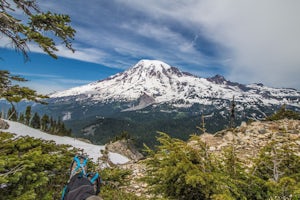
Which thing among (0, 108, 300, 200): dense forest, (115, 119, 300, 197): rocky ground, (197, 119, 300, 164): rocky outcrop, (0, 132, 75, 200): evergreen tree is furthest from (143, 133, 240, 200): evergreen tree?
(197, 119, 300, 164): rocky outcrop

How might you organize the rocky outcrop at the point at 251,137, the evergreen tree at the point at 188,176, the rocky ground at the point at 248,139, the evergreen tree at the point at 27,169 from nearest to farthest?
the evergreen tree at the point at 27,169, the evergreen tree at the point at 188,176, the rocky ground at the point at 248,139, the rocky outcrop at the point at 251,137

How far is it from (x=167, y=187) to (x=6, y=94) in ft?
12.2

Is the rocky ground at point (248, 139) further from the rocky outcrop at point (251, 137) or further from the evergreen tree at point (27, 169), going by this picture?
the evergreen tree at point (27, 169)

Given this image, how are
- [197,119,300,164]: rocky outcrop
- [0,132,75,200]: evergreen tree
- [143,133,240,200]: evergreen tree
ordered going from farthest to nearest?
[197,119,300,164]: rocky outcrop
[143,133,240,200]: evergreen tree
[0,132,75,200]: evergreen tree

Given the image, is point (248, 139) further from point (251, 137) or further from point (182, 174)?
point (182, 174)

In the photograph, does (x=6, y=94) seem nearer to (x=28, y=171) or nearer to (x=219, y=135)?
(x=28, y=171)

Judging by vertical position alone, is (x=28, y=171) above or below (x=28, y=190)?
above

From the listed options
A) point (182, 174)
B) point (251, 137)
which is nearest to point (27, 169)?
point (182, 174)

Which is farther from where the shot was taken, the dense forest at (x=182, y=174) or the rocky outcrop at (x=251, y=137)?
the rocky outcrop at (x=251, y=137)

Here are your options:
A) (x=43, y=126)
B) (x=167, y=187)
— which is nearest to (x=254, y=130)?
(x=167, y=187)

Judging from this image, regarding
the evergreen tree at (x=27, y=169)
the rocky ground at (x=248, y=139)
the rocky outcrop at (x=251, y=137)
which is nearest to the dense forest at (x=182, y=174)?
the evergreen tree at (x=27, y=169)

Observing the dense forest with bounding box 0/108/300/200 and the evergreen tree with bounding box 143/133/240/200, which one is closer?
the dense forest with bounding box 0/108/300/200

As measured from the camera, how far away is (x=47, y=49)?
15.6 ft

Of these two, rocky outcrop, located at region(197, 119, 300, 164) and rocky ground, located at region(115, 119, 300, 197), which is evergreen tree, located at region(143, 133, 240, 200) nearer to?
rocky ground, located at region(115, 119, 300, 197)
